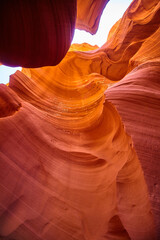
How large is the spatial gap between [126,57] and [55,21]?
431cm

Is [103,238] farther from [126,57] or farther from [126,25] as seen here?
[126,25]

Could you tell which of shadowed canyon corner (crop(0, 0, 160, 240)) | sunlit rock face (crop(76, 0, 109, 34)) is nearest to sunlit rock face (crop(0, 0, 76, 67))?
shadowed canyon corner (crop(0, 0, 160, 240))

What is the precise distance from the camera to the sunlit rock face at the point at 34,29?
197 cm

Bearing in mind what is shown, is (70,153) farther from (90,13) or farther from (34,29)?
(90,13)

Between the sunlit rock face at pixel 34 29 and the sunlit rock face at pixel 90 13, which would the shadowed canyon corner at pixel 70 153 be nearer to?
the sunlit rock face at pixel 34 29

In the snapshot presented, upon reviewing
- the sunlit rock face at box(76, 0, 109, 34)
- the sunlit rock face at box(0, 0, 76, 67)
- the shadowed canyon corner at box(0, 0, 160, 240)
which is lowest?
the shadowed canyon corner at box(0, 0, 160, 240)

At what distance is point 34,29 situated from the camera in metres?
2.21

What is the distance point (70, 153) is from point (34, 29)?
2.50 m

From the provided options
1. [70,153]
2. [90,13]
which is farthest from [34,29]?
[90,13]

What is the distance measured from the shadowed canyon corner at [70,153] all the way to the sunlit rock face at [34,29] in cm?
1

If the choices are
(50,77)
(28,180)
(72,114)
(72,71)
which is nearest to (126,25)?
(72,71)

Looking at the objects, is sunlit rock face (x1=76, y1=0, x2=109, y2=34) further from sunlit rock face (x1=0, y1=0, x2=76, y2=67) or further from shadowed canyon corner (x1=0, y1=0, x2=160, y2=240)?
sunlit rock face (x1=0, y1=0, x2=76, y2=67)

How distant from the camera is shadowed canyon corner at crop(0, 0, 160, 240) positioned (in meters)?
2.06

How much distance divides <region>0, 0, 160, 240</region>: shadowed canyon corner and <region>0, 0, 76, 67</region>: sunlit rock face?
0.04ft
